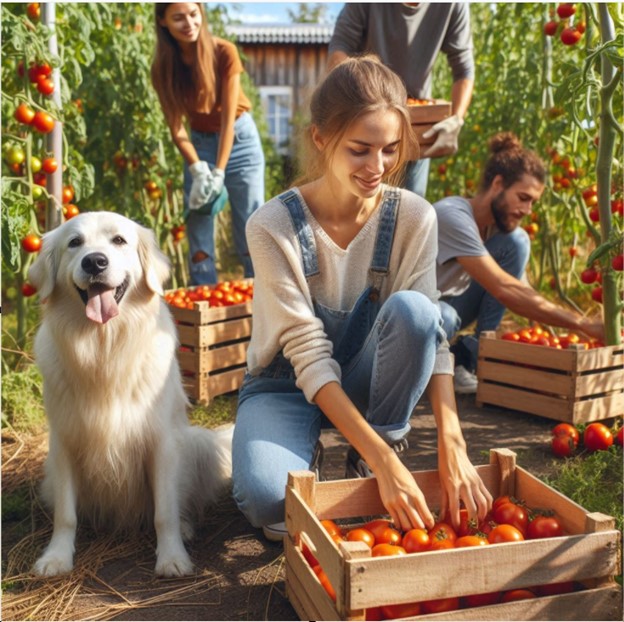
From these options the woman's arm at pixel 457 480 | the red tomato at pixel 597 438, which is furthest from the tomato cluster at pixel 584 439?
the woman's arm at pixel 457 480

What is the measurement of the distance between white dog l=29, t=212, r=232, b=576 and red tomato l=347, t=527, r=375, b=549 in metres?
0.64

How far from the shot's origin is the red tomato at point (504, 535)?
1972 millimetres

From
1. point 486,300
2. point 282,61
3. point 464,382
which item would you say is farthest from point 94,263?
point 282,61

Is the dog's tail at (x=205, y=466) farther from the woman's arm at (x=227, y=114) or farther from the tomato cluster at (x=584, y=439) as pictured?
the woman's arm at (x=227, y=114)

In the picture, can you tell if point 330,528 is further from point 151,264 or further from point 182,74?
point 182,74

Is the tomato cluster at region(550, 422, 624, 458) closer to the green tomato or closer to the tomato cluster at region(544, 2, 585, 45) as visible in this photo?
the tomato cluster at region(544, 2, 585, 45)

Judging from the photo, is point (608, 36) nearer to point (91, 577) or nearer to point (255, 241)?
point (255, 241)

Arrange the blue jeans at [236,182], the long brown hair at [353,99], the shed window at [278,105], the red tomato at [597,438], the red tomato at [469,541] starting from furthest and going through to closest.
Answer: the shed window at [278,105]
the blue jeans at [236,182]
the red tomato at [597,438]
the long brown hair at [353,99]
the red tomato at [469,541]

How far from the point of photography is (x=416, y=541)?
1979 millimetres

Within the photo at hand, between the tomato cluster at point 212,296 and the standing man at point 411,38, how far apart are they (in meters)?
1.14

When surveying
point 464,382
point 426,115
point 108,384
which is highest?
point 426,115

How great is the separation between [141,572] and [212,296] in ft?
7.03

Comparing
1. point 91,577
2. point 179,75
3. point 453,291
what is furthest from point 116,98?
point 91,577

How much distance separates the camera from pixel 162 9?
14.5 ft
